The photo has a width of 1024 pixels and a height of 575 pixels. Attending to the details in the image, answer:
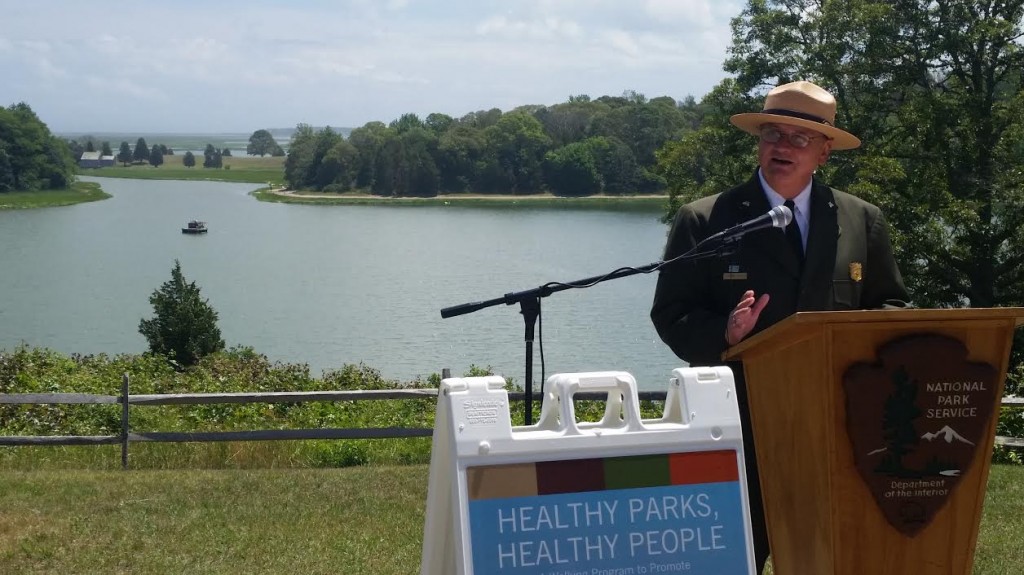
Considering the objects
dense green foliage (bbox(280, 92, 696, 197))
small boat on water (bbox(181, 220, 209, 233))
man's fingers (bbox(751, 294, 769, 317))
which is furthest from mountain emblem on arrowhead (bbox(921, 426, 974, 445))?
dense green foliage (bbox(280, 92, 696, 197))

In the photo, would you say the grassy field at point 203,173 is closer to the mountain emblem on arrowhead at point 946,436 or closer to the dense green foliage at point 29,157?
the dense green foliage at point 29,157

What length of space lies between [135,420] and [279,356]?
21672mm

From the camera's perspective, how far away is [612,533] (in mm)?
2869

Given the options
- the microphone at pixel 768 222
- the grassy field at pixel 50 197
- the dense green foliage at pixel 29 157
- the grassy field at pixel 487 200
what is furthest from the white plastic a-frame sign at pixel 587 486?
the dense green foliage at pixel 29 157

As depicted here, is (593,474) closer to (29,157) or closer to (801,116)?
(801,116)

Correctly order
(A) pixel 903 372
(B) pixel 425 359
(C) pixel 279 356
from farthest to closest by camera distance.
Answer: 1. (C) pixel 279 356
2. (B) pixel 425 359
3. (A) pixel 903 372

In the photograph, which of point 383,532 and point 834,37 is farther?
point 834,37

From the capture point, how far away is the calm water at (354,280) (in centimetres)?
3647

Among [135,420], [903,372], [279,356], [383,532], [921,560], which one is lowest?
[279,356]

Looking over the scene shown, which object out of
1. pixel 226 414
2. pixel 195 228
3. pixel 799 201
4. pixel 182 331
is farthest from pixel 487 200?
pixel 799 201

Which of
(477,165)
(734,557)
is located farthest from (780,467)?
(477,165)

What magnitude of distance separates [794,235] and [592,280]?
766 millimetres

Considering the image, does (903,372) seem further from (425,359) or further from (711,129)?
(425,359)

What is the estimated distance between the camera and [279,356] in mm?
36281
